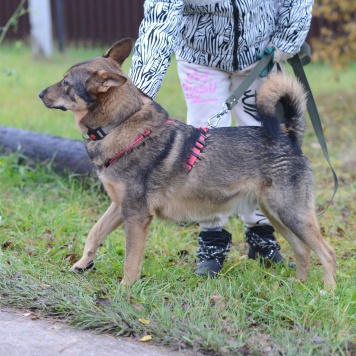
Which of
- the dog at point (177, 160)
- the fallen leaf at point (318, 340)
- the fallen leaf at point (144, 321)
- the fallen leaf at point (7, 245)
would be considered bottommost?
the fallen leaf at point (7, 245)

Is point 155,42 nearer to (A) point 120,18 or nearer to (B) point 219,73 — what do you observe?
(B) point 219,73

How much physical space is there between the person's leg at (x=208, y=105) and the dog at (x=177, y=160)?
321mm

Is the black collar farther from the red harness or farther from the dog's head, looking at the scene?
the dog's head

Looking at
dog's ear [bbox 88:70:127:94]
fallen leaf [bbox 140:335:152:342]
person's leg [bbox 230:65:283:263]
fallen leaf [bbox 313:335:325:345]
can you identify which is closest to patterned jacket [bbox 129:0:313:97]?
person's leg [bbox 230:65:283:263]

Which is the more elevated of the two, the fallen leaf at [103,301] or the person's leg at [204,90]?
the person's leg at [204,90]

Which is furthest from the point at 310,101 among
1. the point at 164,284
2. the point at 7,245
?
the point at 7,245

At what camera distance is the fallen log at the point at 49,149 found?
6309mm

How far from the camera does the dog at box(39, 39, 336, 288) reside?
4105mm

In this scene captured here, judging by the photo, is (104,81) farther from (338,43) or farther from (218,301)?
(338,43)

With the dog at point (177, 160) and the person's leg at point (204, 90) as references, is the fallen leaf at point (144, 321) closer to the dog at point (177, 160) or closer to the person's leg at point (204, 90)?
the dog at point (177, 160)

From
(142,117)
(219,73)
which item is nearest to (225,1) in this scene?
(219,73)

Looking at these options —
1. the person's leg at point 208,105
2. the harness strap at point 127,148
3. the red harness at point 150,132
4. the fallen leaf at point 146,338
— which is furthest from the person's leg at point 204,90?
the fallen leaf at point 146,338

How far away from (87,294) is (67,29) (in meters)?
14.5

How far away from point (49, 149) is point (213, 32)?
2.48m
